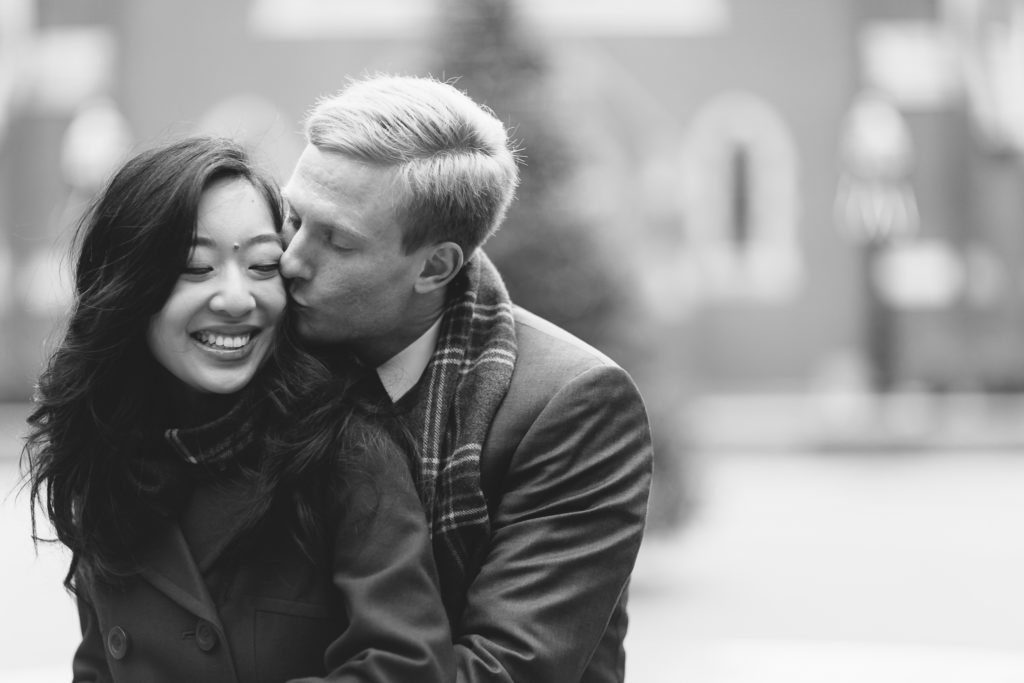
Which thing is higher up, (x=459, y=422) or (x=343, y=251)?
(x=343, y=251)

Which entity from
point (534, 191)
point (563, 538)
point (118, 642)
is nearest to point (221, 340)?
point (118, 642)

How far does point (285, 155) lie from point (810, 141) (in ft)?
27.9

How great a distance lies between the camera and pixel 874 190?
21359 millimetres

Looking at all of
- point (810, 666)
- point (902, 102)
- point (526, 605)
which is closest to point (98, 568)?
point (526, 605)

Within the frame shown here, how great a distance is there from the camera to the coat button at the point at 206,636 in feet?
7.57

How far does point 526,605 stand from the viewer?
228 cm

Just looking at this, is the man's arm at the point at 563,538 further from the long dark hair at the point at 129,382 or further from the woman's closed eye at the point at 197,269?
the woman's closed eye at the point at 197,269

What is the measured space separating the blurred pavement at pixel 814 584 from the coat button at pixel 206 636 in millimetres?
2072

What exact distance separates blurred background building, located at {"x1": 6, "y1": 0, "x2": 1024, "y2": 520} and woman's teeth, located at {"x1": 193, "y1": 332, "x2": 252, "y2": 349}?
1870 cm

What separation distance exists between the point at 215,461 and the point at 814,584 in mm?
8273

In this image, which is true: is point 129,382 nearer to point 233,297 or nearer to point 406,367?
point 233,297

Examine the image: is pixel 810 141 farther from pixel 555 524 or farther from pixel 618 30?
pixel 555 524

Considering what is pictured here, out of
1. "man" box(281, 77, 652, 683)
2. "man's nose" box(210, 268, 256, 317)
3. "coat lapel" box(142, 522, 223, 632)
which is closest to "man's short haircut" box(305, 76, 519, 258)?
"man" box(281, 77, 652, 683)

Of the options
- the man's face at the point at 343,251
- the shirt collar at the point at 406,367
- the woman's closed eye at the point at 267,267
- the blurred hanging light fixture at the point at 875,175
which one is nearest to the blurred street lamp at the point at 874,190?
the blurred hanging light fixture at the point at 875,175
